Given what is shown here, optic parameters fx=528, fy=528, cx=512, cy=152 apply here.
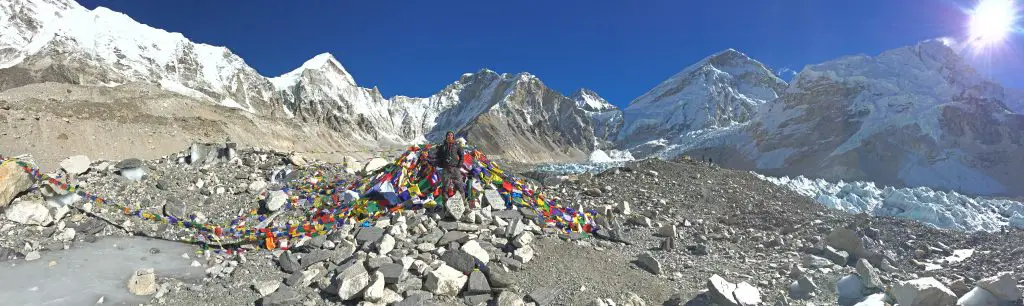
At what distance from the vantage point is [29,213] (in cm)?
873

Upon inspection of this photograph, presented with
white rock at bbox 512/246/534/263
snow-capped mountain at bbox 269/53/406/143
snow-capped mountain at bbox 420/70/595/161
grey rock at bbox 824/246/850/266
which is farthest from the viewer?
snow-capped mountain at bbox 420/70/595/161

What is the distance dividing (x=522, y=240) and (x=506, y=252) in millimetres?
290

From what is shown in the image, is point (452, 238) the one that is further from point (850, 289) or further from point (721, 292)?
point (850, 289)

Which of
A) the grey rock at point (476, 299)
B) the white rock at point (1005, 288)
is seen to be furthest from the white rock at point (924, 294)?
the grey rock at point (476, 299)

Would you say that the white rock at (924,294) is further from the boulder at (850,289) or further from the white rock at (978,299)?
the boulder at (850,289)

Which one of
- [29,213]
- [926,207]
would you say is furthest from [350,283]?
[926,207]

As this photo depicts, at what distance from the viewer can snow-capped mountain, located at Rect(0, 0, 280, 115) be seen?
8112cm

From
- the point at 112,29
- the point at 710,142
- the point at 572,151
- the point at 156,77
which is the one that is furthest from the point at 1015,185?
the point at 112,29

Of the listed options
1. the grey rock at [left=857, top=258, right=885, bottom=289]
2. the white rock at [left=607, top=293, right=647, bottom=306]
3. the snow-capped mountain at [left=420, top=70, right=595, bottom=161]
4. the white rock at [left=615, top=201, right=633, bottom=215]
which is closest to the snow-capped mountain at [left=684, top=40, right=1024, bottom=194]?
the snow-capped mountain at [left=420, top=70, right=595, bottom=161]

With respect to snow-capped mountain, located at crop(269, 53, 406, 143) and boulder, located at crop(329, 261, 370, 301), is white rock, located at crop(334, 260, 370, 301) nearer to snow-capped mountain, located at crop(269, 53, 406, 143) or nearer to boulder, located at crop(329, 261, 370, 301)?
boulder, located at crop(329, 261, 370, 301)

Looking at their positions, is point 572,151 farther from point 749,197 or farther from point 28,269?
point 28,269

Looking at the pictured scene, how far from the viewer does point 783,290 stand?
24.6 feet

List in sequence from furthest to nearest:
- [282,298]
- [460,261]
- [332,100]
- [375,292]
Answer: [332,100]
[460,261]
[282,298]
[375,292]

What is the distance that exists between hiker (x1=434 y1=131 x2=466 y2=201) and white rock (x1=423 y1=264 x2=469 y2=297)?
260 centimetres
